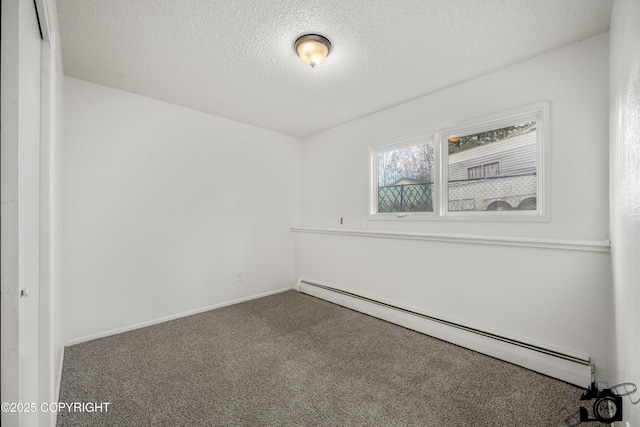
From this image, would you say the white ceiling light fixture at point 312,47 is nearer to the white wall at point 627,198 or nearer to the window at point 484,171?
the white wall at point 627,198

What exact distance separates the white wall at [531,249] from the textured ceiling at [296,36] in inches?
7.7

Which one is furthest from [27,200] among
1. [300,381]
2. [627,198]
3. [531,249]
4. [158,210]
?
[531,249]

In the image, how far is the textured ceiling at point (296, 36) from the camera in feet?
5.52

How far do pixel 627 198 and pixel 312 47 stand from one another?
1977 mm

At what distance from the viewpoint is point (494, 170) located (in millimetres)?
2463

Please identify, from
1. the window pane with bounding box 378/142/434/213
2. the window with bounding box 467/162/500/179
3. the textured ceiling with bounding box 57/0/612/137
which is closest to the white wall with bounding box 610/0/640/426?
the textured ceiling with bounding box 57/0/612/137

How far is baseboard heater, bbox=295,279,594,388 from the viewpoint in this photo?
185 cm

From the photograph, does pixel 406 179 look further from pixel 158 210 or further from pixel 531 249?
pixel 158 210

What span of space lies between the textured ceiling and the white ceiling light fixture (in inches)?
1.7

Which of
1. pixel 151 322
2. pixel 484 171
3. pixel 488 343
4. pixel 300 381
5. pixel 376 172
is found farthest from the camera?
pixel 376 172

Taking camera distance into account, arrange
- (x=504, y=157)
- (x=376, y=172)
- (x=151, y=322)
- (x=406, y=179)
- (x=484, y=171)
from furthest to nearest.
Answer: (x=376, y=172) < (x=406, y=179) < (x=151, y=322) < (x=484, y=171) < (x=504, y=157)

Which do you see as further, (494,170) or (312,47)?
(494,170)

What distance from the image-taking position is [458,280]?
253 centimetres

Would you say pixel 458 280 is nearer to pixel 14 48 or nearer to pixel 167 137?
pixel 14 48
